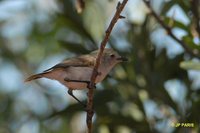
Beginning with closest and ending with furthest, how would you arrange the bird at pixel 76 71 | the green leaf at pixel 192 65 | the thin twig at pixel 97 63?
1. the thin twig at pixel 97 63
2. the bird at pixel 76 71
3. the green leaf at pixel 192 65

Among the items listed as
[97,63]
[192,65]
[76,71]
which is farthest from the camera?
[192,65]

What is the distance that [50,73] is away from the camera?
4336mm

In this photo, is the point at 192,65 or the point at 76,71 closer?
the point at 76,71

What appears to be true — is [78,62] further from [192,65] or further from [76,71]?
[192,65]

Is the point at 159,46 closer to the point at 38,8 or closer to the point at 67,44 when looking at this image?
the point at 67,44

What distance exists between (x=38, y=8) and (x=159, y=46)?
216cm

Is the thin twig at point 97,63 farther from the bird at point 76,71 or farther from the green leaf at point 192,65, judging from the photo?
the green leaf at point 192,65

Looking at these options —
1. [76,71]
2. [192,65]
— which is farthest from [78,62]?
[192,65]

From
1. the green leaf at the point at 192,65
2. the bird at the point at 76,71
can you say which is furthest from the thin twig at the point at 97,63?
the green leaf at the point at 192,65

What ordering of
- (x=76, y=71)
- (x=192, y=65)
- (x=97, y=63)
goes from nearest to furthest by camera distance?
(x=97, y=63) → (x=76, y=71) → (x=192, y=65)

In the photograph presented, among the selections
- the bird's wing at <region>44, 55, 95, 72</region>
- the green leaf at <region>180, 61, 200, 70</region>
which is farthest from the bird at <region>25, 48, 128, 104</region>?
the green leaf at <region>180, 61, 200, 70</region>

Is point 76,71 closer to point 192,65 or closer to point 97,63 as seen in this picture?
point 192,65

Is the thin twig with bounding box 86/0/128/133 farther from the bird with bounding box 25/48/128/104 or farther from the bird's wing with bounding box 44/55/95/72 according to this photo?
the bird's wing with bounding box 44/55/95/72

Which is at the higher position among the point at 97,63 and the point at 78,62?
the point at 78,62
